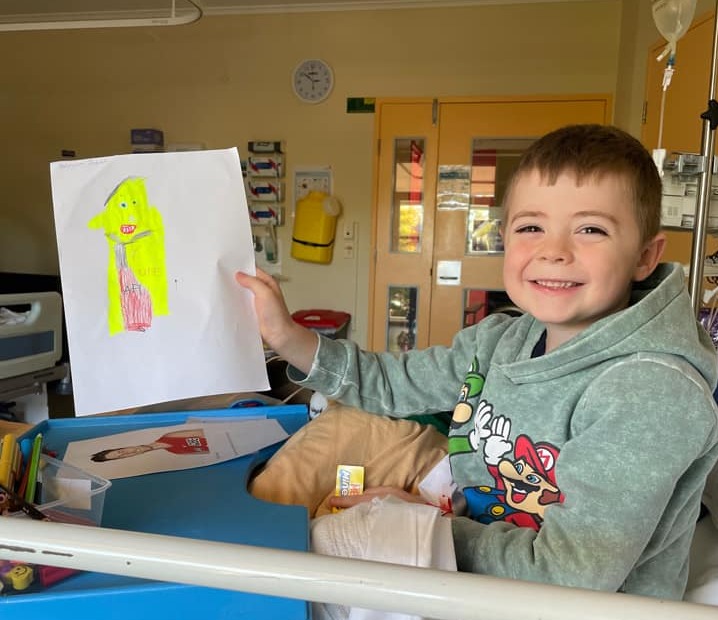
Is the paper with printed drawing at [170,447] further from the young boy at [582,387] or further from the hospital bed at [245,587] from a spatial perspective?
the hospital bed at [245,587]

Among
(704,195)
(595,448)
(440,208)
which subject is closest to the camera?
(595,448)

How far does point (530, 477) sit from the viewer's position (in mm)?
679

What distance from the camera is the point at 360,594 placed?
1.14 feet

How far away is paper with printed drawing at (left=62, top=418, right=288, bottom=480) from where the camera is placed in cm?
79

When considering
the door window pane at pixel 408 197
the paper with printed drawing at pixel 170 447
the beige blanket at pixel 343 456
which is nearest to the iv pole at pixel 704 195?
the beige blanket at pixel 343 456

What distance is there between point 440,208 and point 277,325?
9.14 feet

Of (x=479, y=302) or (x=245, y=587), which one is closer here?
(x=245, y=587)

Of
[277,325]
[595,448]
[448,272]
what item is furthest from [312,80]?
[595,448]

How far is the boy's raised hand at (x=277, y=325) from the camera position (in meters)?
0.78

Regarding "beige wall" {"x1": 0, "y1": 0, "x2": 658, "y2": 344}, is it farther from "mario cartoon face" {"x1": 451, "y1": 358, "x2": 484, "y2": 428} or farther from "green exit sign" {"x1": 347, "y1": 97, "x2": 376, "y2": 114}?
"mario cartoon face" {"x1": 451, "y1": 358, "x2": 484, "y2": 428}

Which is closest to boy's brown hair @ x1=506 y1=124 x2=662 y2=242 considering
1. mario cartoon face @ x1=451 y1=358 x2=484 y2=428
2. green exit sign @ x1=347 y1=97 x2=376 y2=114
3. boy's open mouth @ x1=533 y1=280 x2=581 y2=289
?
boy's open mouth @ x1=533 y1=280 x2=581 y2=289

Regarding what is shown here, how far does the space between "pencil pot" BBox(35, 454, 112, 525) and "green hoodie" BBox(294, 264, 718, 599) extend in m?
0.40

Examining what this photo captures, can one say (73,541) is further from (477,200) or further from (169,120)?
(169,120)

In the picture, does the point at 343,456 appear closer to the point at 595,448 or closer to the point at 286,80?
the point at 595,448
